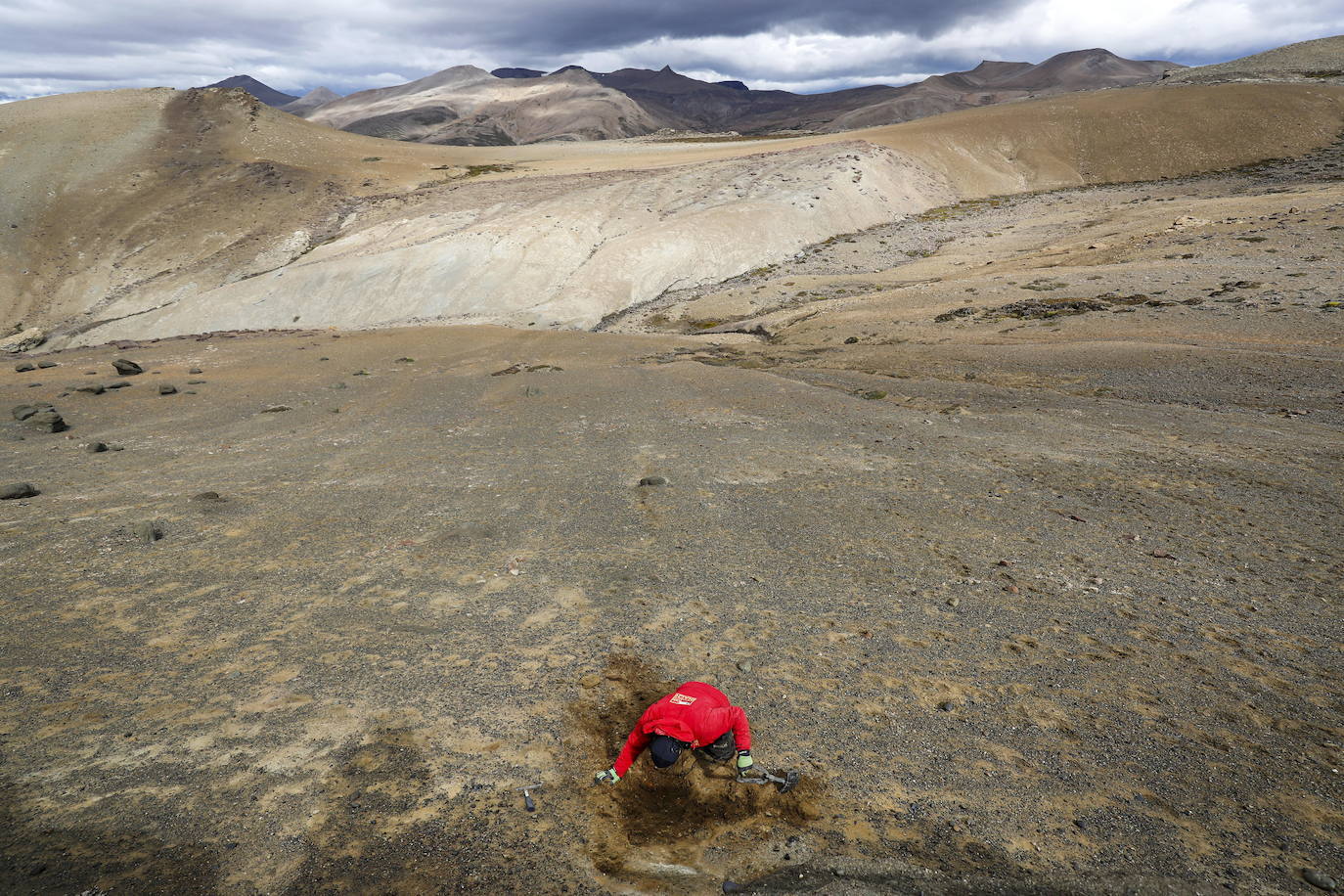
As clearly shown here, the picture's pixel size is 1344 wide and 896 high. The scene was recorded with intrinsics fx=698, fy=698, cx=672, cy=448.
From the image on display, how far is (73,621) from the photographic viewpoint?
6805 millimetres

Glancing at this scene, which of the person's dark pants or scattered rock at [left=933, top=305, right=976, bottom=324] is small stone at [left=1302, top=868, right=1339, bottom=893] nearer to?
the person's dark pants

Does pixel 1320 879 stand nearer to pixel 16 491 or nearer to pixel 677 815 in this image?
pixel 677 815

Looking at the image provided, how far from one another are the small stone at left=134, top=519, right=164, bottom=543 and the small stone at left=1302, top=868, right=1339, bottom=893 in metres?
11.2

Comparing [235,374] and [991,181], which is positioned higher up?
[991,181]

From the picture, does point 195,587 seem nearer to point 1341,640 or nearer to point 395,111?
point 1341,640

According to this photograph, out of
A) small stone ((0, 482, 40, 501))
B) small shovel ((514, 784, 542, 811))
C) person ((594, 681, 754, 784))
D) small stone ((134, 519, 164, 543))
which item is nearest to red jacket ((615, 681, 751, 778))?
person ((594, 681, 754, 784))

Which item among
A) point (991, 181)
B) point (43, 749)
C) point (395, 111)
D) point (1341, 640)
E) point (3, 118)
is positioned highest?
point (395, 111)

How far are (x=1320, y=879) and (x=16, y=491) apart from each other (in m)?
14.8

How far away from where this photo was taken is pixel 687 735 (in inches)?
192

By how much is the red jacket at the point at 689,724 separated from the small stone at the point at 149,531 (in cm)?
719

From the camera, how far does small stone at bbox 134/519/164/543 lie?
8.67 m

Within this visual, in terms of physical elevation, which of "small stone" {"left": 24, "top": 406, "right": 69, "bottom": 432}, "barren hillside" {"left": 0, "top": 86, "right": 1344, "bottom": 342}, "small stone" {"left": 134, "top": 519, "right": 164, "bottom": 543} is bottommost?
"small stone" {"left": 134, "top": 519, "right": 164, "bottom": 543}

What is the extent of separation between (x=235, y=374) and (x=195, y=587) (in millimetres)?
15855

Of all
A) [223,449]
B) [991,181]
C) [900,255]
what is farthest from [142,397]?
[991,181]
